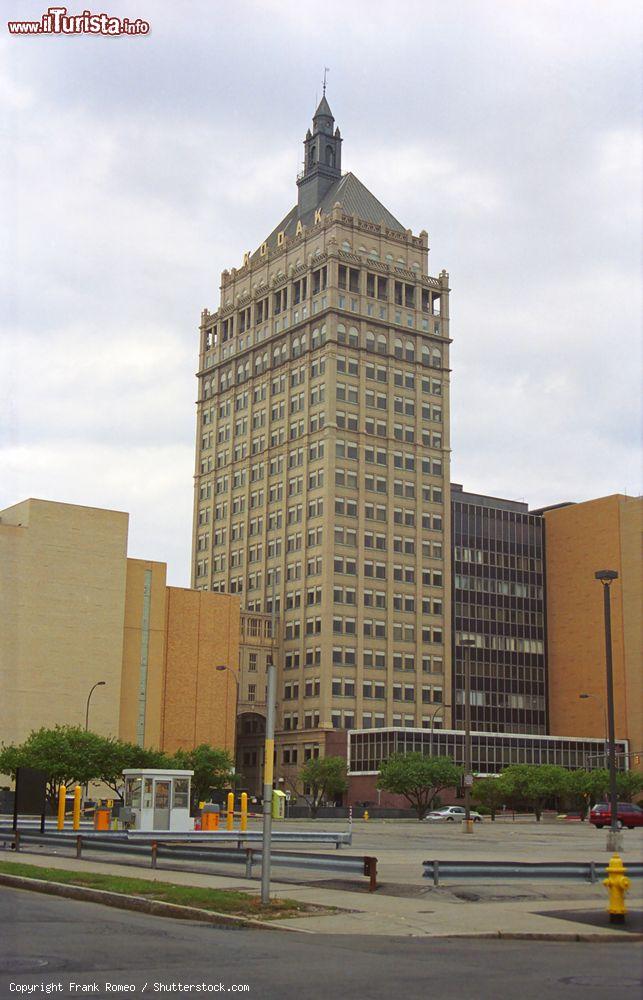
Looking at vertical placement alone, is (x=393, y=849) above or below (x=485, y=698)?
below

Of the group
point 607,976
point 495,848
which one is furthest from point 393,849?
point 607,976

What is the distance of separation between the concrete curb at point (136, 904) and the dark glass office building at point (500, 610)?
4821 inches

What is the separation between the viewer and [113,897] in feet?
71.9

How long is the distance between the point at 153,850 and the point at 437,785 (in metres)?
73.4

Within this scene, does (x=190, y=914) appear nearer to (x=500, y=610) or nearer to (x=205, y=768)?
(x=205, y=768)

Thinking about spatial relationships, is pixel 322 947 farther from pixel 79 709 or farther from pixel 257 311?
pixel 257 311

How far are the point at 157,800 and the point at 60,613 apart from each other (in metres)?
67.7

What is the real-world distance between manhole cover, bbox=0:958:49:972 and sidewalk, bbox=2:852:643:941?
16.9ft

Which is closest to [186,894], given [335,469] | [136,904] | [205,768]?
[136,904]

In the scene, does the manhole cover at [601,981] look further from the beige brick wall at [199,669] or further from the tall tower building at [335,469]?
the tall tower building at [335,469]

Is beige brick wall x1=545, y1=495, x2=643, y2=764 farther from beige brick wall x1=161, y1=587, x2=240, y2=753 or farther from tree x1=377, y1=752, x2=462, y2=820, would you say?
beige brick wall x1=161, y1=587, x2=240, y2=753

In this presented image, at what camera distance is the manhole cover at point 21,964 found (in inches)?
519

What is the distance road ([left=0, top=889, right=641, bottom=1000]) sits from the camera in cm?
1217

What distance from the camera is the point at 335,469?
143250 millimetres
